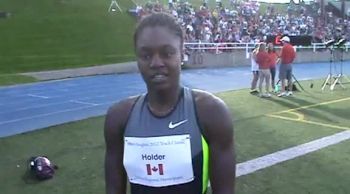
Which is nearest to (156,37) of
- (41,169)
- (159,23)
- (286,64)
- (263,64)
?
(159,23)

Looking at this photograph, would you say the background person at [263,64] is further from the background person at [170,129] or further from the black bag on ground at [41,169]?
the background person at [170,129]

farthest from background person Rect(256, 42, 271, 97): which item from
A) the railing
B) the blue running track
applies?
the railing

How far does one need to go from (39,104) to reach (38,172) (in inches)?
276

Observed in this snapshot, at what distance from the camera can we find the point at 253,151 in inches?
289

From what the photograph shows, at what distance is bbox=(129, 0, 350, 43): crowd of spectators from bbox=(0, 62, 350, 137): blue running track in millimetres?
5238

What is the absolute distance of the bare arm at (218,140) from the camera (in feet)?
5.69

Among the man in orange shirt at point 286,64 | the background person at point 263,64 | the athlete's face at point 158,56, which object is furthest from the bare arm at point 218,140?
the man in orange shirt at point 286,64

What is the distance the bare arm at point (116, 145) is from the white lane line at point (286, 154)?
14.1 feet

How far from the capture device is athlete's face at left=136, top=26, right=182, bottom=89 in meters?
1.74

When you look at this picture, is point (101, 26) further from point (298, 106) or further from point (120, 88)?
point (298, 106)

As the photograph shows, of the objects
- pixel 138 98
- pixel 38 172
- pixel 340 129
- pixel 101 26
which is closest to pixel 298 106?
pixel 340 129

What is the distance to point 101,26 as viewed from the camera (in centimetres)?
3241

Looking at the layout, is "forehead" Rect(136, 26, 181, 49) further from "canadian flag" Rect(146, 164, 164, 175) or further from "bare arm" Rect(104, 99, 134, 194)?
"canadian flag" Rect(146, 164, 164, 175)

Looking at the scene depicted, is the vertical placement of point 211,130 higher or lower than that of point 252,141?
higher
